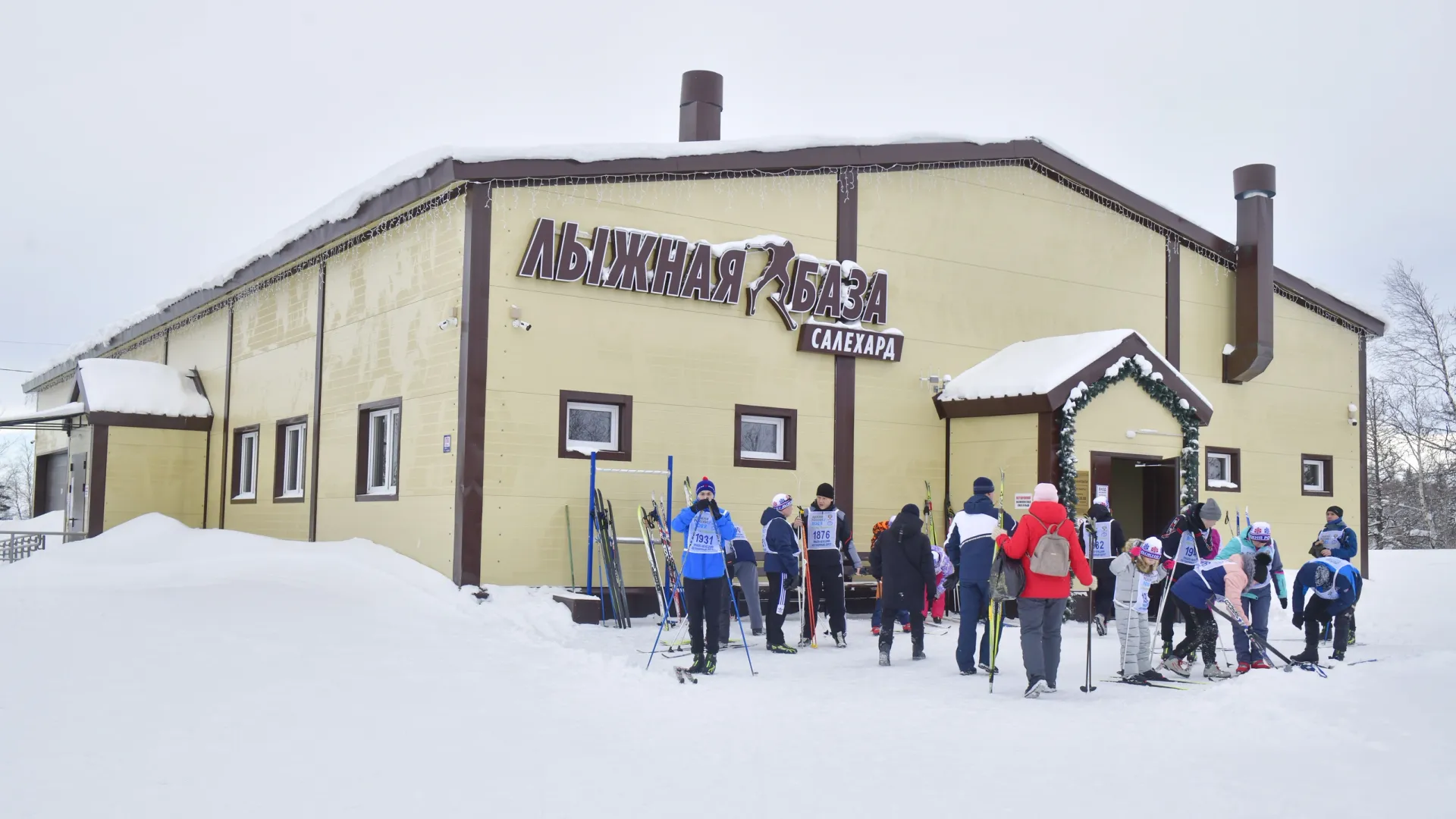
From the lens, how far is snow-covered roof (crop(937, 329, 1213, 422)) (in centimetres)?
1462

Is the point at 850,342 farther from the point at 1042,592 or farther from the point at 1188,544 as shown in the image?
the point at 1042,592

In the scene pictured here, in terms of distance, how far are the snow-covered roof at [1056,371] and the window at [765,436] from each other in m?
2.50

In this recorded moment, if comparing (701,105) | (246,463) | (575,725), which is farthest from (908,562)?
(246,463)

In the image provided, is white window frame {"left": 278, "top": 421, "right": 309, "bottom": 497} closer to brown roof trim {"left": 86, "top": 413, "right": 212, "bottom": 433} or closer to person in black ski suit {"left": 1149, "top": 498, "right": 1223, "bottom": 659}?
brown roof trim {"left": 86, "top": 413, "right": 212, "bottom": 433}

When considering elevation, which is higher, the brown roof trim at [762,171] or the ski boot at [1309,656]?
the brown roof trim at [762,171]

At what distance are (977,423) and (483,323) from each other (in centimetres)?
682

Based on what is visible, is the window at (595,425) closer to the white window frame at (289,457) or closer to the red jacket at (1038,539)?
the red jacket at (1038,539)

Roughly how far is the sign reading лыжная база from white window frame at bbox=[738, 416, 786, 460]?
99cm

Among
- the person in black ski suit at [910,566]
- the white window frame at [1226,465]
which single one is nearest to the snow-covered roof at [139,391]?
the person in black ski suit at [910,566]

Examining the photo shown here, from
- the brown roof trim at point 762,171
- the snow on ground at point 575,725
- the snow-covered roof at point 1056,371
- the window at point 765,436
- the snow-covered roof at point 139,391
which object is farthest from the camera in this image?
the snow-covered roof at point 139,391

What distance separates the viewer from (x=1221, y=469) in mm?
18766

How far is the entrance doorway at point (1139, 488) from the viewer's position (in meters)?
15.0

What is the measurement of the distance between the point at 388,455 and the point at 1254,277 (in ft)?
45.8

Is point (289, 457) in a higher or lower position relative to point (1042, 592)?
higher
